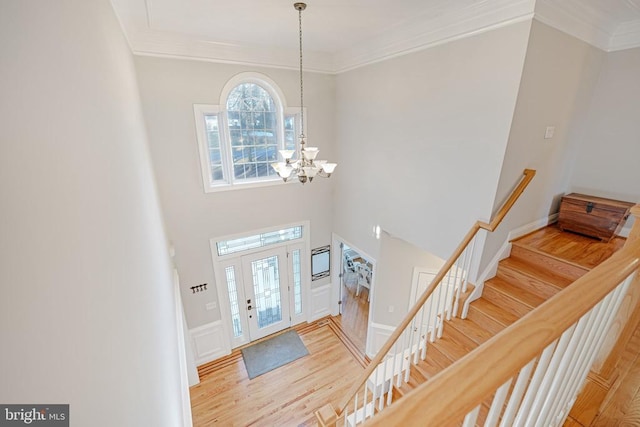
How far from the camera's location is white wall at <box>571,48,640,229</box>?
9.69 feet

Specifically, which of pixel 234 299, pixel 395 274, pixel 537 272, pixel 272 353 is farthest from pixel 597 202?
pixel 234 299

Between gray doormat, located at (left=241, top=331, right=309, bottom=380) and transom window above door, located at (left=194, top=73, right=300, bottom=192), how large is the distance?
10.3 ft

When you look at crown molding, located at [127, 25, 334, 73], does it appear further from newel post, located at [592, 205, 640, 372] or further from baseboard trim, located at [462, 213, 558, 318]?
newel post, located at [592, 205, 640, 372]

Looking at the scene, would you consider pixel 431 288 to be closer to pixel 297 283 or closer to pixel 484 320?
pixel 484 320

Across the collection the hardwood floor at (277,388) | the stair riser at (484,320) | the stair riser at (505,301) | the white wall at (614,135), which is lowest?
the hardwood floor at (277,388)

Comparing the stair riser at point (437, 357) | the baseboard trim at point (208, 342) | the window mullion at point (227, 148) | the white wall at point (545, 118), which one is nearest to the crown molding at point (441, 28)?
the white wall at point (545, 118)

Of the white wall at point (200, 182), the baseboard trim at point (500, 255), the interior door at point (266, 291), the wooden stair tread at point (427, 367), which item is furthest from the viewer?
the interior door at point (266, 291)

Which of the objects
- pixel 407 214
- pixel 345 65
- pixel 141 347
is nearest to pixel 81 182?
pixel 141 347

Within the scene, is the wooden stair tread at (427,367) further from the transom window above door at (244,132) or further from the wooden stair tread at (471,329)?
the transom window above door at (244,132)

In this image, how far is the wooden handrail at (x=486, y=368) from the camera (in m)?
0.49

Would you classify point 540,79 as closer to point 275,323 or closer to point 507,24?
point 507,24

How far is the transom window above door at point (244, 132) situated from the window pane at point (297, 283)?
5.33 ft

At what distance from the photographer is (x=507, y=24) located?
91.7 inches

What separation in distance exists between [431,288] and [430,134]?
5.96 feet
